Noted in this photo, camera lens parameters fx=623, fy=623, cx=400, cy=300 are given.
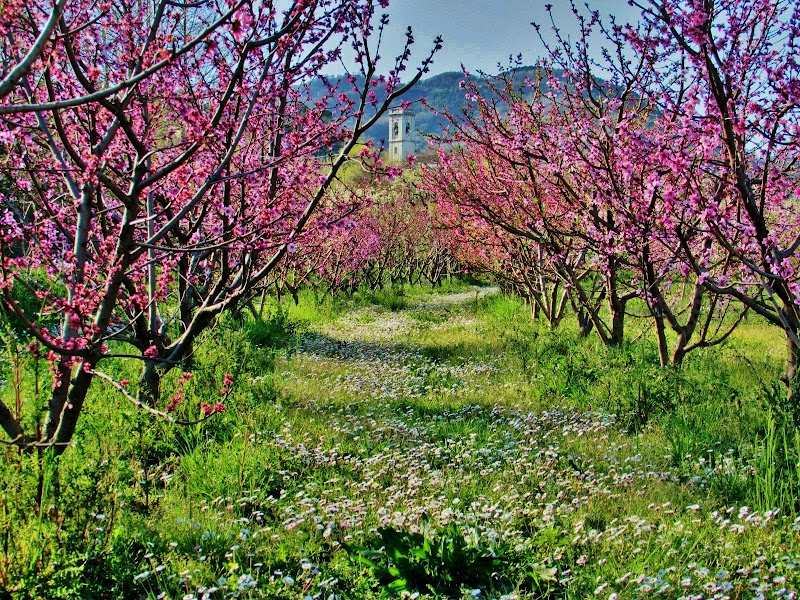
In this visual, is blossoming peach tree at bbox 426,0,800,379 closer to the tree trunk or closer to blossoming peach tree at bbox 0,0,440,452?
blossoming peach tree at bbox 0,0,440,452

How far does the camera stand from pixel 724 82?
4.39m

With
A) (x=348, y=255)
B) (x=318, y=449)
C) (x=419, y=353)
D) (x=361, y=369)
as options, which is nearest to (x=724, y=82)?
(x=318, y=449)

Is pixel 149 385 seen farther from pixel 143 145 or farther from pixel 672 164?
pixel 672 164

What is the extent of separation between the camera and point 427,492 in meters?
4.25

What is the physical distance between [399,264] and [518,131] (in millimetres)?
22515

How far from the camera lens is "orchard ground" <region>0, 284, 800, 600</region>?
3076 mm

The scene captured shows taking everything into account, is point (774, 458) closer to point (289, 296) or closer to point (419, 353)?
point (419, 353)

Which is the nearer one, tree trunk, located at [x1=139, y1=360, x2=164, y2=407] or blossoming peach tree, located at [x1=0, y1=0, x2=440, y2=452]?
blossoming peach tree, located at [x1=0, y1=0, x2=440, y2=452]

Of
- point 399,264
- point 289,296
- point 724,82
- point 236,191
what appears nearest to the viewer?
point 724,82

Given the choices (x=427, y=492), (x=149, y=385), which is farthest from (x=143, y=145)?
(x=427, y=492)

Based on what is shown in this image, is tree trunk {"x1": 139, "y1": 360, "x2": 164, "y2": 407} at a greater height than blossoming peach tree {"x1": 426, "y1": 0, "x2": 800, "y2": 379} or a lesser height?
lesser

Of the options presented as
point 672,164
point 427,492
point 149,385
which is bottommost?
point 427,492

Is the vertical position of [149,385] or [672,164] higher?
[672,164]

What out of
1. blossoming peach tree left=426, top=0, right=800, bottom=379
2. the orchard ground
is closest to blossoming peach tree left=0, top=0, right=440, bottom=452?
the orchard ground
